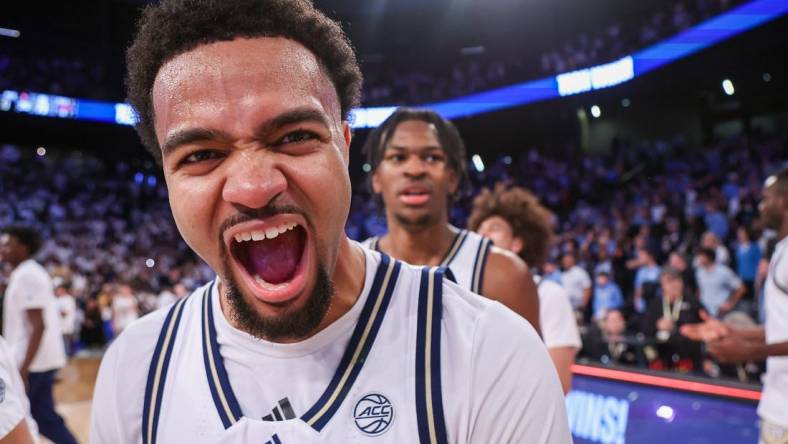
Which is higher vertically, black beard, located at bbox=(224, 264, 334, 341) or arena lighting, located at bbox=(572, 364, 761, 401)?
black beard, located at bbox=(224, 264, 334, 341)

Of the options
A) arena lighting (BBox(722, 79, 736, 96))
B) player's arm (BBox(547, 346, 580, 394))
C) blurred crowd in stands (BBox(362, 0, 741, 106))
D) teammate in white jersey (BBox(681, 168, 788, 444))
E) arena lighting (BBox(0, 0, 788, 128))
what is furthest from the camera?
arena lighting (BBox(722, 79, 736, 96))

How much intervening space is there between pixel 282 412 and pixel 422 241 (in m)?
1.53

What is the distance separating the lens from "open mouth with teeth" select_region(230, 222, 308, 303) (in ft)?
3.81

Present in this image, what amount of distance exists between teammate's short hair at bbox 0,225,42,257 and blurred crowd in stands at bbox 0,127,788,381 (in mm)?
2409

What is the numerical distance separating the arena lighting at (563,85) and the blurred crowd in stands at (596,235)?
1.51 meters

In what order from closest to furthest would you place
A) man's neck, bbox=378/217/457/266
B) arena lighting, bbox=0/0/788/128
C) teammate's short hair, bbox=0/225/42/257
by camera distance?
man's neck, bbox=378/217/457/266
teammate's short hair, bbox=0/225/42/257
arena lighting, bbox=0/0/788/128

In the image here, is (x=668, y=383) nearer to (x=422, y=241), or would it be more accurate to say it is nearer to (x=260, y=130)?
(x=422, y=241)

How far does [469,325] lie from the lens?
3.86 ft

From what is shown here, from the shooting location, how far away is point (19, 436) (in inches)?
63.8

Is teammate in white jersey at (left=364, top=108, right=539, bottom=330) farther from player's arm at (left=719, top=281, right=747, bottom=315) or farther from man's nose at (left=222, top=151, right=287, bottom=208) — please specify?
player's arm at (left=719, top=281, right=747, bottom=315)

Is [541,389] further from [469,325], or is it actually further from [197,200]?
[197,200]

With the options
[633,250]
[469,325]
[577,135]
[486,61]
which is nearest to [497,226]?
[469,325]

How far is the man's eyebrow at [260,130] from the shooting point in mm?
1113

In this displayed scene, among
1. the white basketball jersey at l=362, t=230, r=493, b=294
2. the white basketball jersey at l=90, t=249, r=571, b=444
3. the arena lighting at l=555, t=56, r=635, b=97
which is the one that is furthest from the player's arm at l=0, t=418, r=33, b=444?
the arena lighting at l=555, t=56, r=635, b=97
